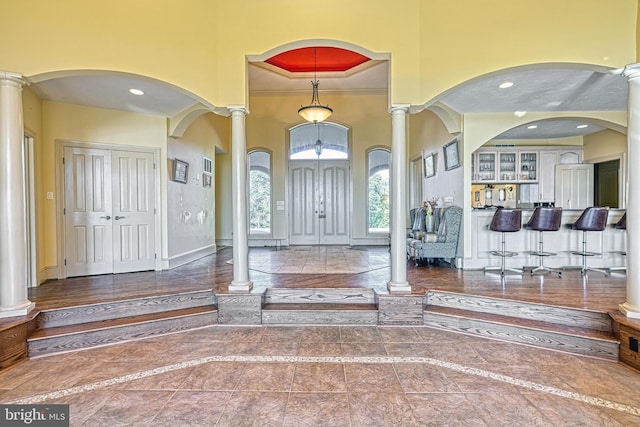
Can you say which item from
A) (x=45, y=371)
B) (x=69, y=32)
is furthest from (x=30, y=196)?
(x=45, y=371)

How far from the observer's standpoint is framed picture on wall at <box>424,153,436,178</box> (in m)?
7.03

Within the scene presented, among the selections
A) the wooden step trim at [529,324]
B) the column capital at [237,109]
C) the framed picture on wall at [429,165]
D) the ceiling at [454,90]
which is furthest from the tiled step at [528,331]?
the framed picture on wall at [429,165]

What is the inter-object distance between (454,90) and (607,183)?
572cm

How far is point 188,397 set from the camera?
2.55 metres

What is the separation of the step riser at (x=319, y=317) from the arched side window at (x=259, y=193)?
497cm

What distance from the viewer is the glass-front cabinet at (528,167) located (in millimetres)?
7453

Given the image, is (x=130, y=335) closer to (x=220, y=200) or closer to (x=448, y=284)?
(x=448, y=284)

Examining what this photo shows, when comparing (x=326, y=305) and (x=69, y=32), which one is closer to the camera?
(x=69, y=32)

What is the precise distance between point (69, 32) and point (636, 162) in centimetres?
560

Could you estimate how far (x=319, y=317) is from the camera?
405 cm

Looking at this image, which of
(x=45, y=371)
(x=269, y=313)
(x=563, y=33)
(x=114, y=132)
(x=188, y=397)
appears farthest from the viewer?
(x=114, y=132)

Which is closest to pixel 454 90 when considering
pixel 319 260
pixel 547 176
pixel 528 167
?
pixel 319 260

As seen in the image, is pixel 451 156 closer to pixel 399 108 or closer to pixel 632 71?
pixel 399 108

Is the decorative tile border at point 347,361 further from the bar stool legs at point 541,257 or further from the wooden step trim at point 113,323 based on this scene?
the bar stool legs at point 541,257
